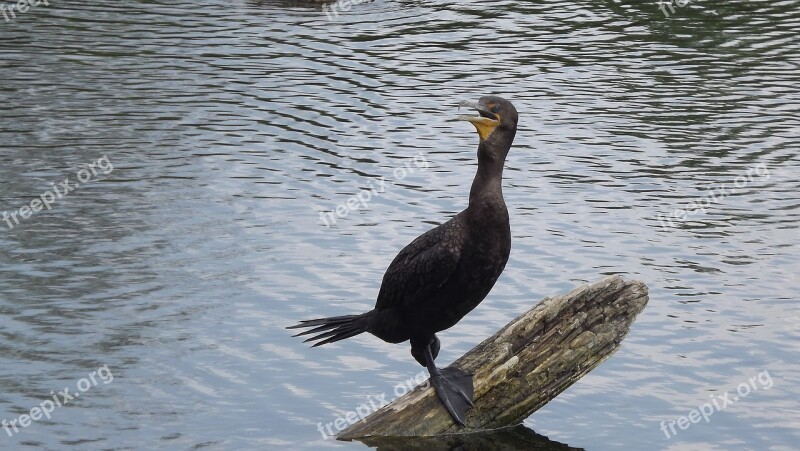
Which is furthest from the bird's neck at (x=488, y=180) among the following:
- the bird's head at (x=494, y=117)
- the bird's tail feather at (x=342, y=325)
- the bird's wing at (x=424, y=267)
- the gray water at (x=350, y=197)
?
the gray water at (x=350, y=197)

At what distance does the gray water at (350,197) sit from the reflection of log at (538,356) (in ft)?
1.80

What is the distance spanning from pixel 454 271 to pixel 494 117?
1.24 m

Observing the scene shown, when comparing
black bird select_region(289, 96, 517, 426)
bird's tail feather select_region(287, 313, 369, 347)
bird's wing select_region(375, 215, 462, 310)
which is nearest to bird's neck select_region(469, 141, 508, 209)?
black bird select_region(289, 96, 517, 426)

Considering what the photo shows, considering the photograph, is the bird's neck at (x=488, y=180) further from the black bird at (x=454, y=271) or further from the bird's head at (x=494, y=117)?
the bird's head at (x=494, y=117)

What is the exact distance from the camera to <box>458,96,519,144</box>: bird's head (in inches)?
405

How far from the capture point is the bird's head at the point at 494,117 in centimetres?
1029

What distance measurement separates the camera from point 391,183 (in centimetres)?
1884

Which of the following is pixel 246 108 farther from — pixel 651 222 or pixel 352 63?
pixel 651 222

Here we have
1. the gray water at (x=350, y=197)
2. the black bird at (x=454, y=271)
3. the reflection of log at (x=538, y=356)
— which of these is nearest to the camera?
the black bird at (x=454, y=271)

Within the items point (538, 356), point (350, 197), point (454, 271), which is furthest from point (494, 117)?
point (350, 197)

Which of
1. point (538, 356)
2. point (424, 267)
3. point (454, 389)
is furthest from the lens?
point (538, 356)

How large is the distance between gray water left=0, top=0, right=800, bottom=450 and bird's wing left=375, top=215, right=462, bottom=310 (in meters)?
1.38

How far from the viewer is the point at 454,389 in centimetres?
1045

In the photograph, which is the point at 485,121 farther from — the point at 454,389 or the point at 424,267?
the point at 454,389
